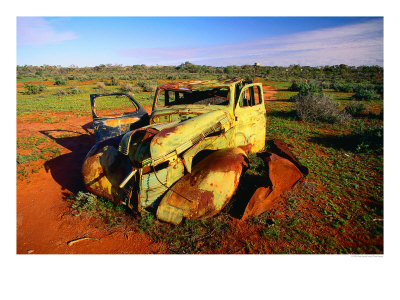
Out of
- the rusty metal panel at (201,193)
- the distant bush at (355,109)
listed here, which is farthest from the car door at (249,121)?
the distant bush at (355,109)

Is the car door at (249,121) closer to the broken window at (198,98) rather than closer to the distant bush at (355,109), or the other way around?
the broken window at (198,98)

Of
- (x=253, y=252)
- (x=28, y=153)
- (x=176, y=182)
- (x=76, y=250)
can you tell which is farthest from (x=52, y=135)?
(x=253, y=252)

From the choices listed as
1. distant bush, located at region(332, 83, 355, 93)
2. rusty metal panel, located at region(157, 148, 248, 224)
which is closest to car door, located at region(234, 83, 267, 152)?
rusty metal panel, located at region(157, 148, 248, 224)

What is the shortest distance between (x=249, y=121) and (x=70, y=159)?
18.4 feet

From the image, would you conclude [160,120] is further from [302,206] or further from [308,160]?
[308,160]

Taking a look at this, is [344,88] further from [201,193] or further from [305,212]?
[201,193]

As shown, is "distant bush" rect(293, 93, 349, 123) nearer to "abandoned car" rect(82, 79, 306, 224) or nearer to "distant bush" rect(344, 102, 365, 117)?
"distant bush" rect(344, 102, 365, 117)

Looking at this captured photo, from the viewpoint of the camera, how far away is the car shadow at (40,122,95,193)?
5.35 m

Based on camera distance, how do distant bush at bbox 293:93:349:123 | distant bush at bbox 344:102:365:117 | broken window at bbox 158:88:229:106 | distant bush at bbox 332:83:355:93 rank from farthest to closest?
distant bush at bbox 332:83:355:93 → distant bush at bbox 344:102:365:117 → distant bush at bbox 293:93:349:123 → broken window at bbox 158:88:229:106

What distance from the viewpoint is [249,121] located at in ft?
16.6

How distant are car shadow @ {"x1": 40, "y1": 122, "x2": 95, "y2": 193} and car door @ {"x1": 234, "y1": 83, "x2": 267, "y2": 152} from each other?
3939mm

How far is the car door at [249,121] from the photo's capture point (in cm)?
482

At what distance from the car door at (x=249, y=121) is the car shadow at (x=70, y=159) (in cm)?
394

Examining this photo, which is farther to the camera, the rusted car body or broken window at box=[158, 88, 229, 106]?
broken window at box=[158, 88, 229, 106]
